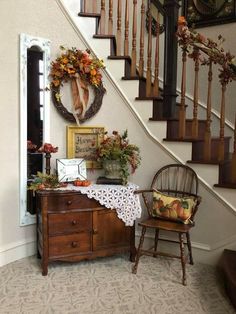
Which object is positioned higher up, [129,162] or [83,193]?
[129,162]

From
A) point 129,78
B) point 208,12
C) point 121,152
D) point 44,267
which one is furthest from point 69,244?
point 208,12

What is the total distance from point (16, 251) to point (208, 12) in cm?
330

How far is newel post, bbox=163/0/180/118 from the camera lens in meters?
2.98

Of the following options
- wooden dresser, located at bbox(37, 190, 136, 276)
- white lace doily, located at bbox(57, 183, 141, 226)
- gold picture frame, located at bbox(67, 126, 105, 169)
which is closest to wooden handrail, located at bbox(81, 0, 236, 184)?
gold picture frame, located at bbox(67, 126, 105, 169)

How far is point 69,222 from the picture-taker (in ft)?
8.75

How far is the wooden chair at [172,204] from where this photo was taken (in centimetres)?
262

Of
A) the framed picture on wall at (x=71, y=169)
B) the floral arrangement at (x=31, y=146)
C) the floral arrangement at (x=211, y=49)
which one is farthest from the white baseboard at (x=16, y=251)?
the floral arrangement at (x=211, y=49)

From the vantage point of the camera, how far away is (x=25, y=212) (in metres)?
2.95

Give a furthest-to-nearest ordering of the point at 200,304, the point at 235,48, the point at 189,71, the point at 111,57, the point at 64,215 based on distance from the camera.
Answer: the point at 189,71 < the point at 235,48 < the point at 111,57 < the point at 64,215 < the point at 200,304

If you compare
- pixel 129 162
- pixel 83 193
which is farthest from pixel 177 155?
pixel 83 193

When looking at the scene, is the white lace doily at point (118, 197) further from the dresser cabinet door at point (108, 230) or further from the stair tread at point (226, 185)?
the stair tread at point (226, 185)

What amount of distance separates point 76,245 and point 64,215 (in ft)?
0.94

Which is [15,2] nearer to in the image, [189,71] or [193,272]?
[189,71]

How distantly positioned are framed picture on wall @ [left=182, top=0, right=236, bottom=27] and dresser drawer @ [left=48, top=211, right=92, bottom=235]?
246 centimetres
